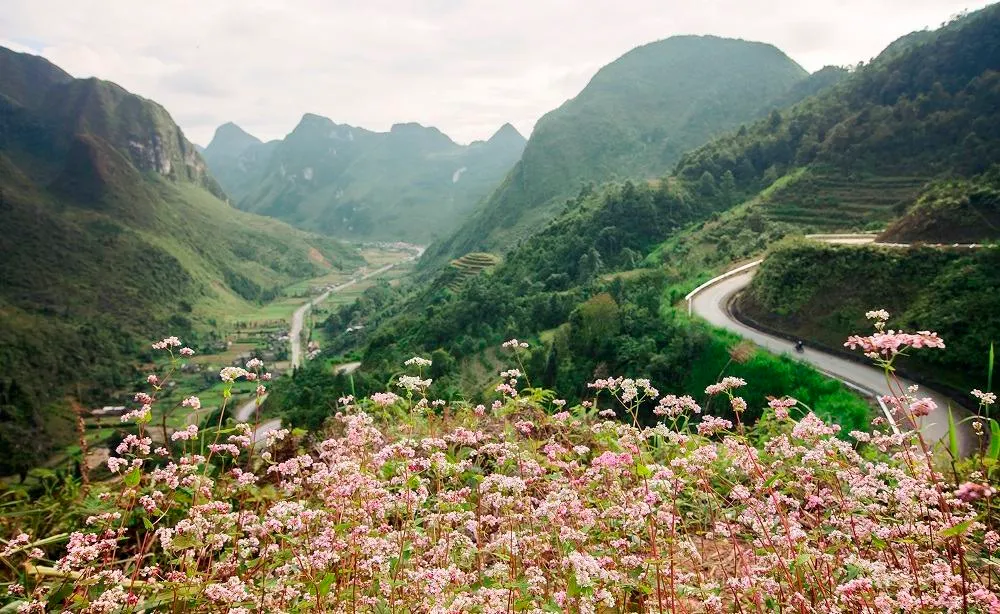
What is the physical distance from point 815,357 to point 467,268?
67.4 m

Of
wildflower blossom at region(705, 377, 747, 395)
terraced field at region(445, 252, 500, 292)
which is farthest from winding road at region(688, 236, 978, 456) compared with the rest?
terraced field at region(445, 252, 500, 292)

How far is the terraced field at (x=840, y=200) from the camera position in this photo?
4188cm

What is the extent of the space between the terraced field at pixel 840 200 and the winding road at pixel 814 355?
28.0 ft

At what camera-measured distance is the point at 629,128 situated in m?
159

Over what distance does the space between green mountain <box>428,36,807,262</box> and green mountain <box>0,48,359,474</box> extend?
66884 millimetres

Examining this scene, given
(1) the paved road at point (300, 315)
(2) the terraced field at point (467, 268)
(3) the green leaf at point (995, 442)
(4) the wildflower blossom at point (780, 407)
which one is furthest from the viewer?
(1) the paved road at point (300, 315)

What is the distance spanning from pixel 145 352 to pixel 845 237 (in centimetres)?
11199

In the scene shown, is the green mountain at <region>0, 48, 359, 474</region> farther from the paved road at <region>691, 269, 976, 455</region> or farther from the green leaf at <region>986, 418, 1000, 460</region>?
the green leaf at <region>986, 418, 1000, 460</region>

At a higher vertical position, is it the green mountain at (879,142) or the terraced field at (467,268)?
the green mountain at (879,142)

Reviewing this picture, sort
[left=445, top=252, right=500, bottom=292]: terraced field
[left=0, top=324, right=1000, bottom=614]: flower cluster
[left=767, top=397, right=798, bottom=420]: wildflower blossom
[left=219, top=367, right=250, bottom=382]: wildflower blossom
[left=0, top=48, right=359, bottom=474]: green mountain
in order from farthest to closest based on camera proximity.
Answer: [left=445, top=252, right=500, bottom=292]: terraced field → [left=0, top=48, right=359, bottom=474]: green mountain → [left=767, top=397, right=798, bottom=420]: wildflower blossom → [left=219, top=367, right=250, bottom=382]: wildflower blossom → [left=0, top=324, right=1000, bottom=614]: flower cluster

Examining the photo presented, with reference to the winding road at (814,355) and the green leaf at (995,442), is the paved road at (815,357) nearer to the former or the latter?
the winding road at (814,355)

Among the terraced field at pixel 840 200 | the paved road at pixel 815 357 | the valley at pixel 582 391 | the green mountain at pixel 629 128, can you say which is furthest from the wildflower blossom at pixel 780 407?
the green mountain at pixel 629 128

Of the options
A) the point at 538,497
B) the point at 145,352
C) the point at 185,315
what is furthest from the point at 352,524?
the point at 185,315

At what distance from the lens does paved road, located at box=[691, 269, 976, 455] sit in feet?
53.6
